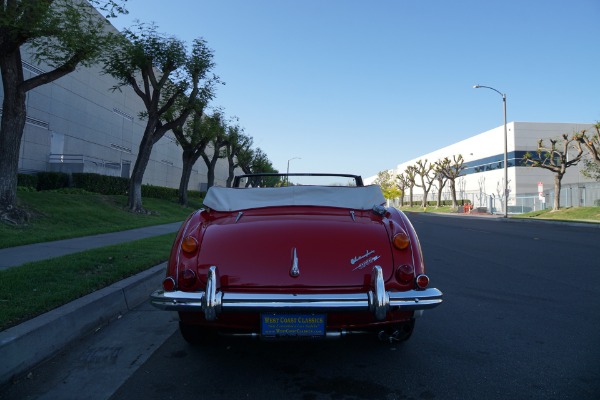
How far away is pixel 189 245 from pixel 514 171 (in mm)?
53882

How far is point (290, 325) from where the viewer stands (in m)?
2.90

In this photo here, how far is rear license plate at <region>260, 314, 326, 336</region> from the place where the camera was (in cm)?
290

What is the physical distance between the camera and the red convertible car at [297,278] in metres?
2.89

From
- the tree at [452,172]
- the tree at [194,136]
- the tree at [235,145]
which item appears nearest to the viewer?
the tree at [194,136]

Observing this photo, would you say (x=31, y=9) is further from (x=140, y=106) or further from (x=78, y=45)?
(x=140, y=106)

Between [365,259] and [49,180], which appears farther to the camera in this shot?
[49,180]

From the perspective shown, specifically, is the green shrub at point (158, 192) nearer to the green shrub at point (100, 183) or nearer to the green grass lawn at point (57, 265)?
the green shrub at point (100, 183)

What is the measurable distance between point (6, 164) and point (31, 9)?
A: 3895mm

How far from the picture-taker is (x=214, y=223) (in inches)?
140

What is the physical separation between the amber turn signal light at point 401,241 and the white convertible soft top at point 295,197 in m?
0.63

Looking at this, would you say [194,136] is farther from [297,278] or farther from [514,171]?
[514,171]

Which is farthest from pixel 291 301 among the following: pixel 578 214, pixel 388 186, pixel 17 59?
pixel 388 186

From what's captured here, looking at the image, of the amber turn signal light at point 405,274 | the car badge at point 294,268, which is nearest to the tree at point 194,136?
the car badge at point 294,268

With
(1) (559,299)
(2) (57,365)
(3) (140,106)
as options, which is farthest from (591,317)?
(3) (140,106)
